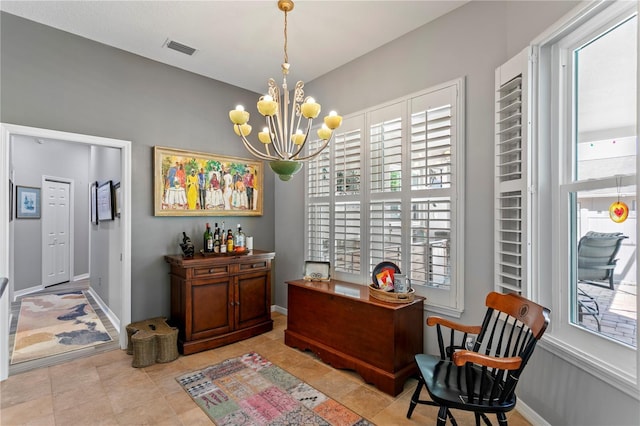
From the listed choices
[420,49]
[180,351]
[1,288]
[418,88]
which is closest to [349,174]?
[418,88]

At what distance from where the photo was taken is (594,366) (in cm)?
163

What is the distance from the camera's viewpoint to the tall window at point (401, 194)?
2.66 meters

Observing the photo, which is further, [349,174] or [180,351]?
[349,174]

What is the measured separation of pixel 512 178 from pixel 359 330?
1750mm

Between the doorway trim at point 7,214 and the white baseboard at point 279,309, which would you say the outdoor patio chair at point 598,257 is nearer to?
the white baseboard at point 279,309

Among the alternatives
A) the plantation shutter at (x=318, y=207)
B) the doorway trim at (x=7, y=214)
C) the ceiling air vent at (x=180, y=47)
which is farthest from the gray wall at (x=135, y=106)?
the plantation shutter at (x=318, y=207)

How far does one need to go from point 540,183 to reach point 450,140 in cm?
83

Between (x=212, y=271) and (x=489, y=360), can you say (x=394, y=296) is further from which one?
(x=212, y=271)

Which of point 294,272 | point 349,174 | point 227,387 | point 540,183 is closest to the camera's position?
point 540,183

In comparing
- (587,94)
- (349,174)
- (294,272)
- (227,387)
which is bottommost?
(227,387)

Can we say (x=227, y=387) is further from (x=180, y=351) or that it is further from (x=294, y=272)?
(x=294, y=272)

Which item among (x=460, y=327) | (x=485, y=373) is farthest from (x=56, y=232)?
(x=485, y=373)

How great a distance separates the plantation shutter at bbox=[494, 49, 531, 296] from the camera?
2.06 m

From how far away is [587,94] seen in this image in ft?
6.13
